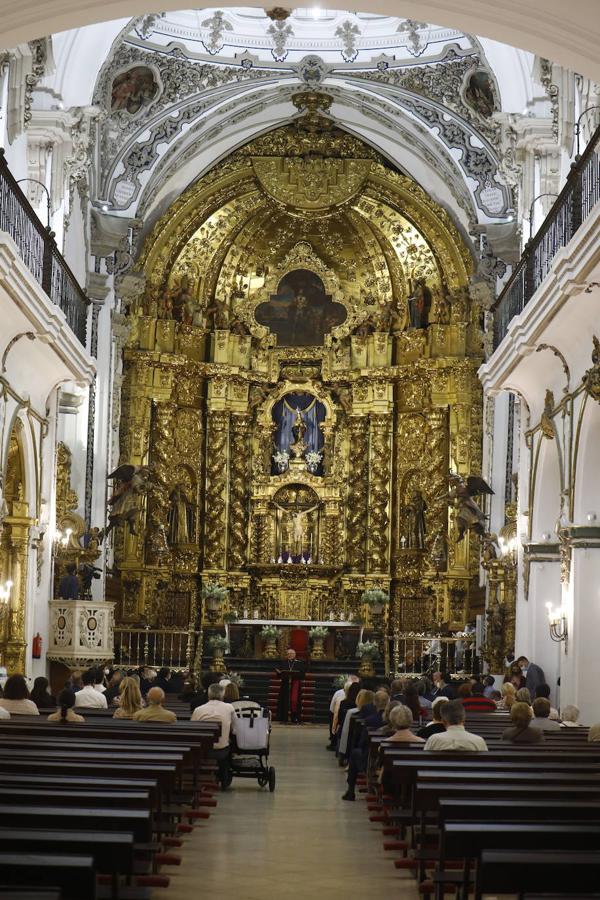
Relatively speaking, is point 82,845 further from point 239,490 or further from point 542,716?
point 239,490

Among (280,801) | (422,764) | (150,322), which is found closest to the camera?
(422,764)

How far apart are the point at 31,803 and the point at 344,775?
10.3m

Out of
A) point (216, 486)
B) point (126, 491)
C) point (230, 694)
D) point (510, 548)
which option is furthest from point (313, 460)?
point (230, 694)

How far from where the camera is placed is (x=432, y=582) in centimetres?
2947

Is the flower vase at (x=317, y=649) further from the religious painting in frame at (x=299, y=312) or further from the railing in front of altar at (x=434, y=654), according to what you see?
the religious painting in frame at (x=299, y=312)

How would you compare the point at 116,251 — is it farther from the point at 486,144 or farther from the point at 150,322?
the point at 486,144

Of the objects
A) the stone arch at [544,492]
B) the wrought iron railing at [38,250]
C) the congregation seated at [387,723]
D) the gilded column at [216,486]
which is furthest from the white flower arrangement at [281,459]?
the congregation seated at [387,723]

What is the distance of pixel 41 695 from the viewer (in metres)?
16.1

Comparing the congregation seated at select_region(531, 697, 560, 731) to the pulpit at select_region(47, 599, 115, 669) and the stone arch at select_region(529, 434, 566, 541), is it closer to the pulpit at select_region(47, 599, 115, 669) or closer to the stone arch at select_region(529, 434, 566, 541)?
the stone arch at select_region(529, 434, 566, 541)

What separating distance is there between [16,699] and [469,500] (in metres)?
13.8

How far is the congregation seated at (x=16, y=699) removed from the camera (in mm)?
13117

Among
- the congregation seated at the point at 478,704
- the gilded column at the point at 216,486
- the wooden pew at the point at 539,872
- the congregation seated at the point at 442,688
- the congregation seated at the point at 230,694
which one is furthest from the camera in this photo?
the gilded column at the point at 216,486

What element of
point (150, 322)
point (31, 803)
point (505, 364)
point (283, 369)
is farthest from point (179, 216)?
point (31, 803)

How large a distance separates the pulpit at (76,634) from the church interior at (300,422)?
7cm
